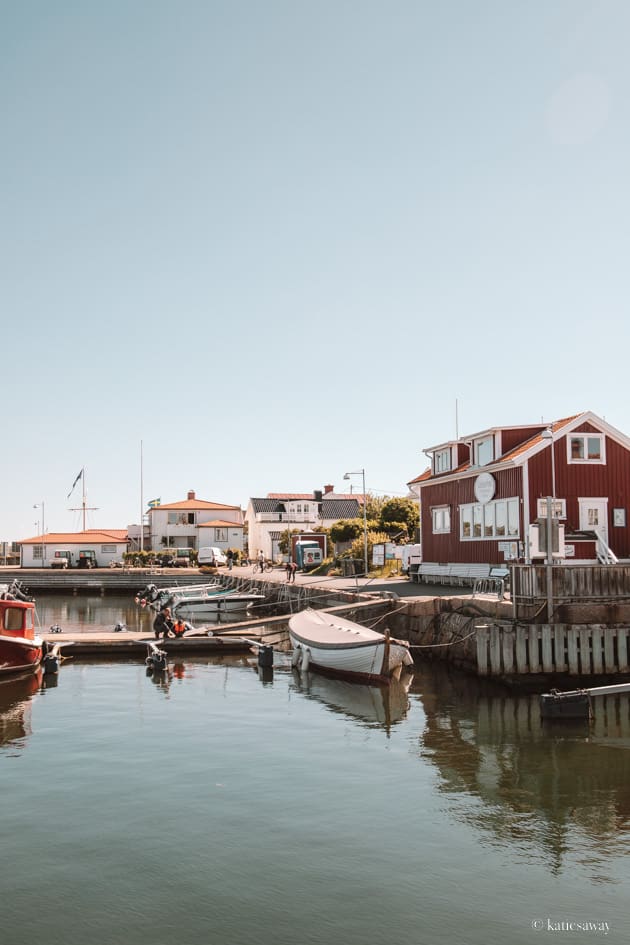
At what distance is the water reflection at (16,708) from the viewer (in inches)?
743

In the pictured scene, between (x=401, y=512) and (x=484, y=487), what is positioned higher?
(x=484, y=487)

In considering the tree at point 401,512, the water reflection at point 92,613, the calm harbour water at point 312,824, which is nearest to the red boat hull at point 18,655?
the calm harbour water at point 312,824

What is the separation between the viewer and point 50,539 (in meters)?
96.6

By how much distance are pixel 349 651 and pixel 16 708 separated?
408 inches

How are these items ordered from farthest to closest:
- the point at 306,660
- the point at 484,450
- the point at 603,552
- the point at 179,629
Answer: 1. the point at 484,450
2. the point at 179,629
3. the point at 603,552
4. the point at 306,660

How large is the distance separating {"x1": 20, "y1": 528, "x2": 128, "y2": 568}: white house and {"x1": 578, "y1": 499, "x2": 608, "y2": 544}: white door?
70947 millimetres

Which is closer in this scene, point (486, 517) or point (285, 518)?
point (486, 517)

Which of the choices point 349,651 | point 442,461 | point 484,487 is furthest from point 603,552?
point 349,651

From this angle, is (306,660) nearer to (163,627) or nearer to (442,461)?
(163,627)

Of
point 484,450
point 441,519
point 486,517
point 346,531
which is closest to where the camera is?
point 486,517

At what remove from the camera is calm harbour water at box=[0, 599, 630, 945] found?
9938mm

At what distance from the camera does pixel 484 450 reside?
38.4 m

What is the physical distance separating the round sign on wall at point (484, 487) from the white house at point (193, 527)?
64670 millimetres

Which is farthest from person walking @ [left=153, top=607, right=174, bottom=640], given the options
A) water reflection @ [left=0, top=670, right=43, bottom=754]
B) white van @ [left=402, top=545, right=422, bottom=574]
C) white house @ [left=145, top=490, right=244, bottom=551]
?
white house @ [left=145, top=490, right=244, bottom=551]
